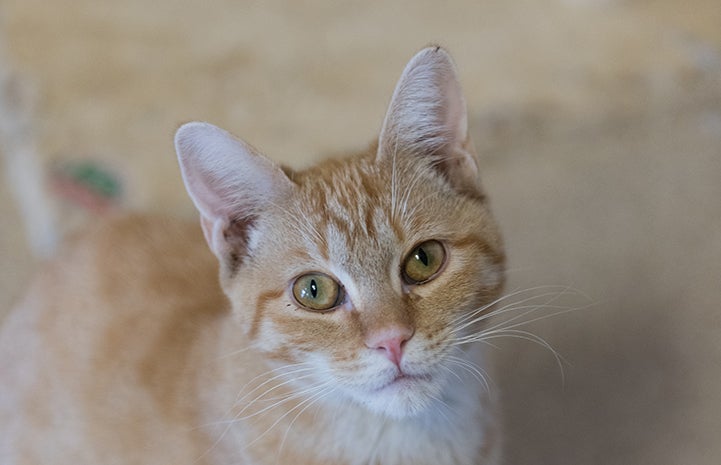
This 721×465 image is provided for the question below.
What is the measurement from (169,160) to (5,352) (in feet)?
3.46

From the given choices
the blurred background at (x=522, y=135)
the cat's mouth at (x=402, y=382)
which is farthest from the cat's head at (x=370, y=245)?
the blurred background at (x=522, y=135)

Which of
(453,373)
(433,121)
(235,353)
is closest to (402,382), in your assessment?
(453,373)

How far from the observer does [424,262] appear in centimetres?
143

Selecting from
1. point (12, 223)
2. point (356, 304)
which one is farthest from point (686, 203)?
point (12, 223)

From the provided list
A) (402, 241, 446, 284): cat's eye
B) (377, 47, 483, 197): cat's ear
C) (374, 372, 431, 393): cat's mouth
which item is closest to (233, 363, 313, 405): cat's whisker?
(374, 372, 431, 393): cat's mouth

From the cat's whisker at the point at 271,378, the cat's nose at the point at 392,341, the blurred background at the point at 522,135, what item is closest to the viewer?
the cat's nose at the point at 392,341

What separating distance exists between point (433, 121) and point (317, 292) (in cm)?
40

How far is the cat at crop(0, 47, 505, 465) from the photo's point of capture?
4.51 ft

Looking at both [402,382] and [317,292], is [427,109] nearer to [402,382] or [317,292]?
[317,292]

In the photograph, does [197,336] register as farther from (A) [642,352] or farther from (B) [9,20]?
(B) [9,20]

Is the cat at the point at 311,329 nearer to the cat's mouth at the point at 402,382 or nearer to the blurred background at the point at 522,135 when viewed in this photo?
the cat's mouth at the point at 402,382

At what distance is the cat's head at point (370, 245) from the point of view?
1.35m

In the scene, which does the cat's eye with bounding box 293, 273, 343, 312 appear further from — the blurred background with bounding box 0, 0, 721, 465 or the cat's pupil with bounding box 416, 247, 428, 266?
the blurred background with bounding box 0, 0, 721, 465

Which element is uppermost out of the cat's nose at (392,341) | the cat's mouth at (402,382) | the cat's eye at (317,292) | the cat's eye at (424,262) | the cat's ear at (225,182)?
the cat's ear at (225,182)
